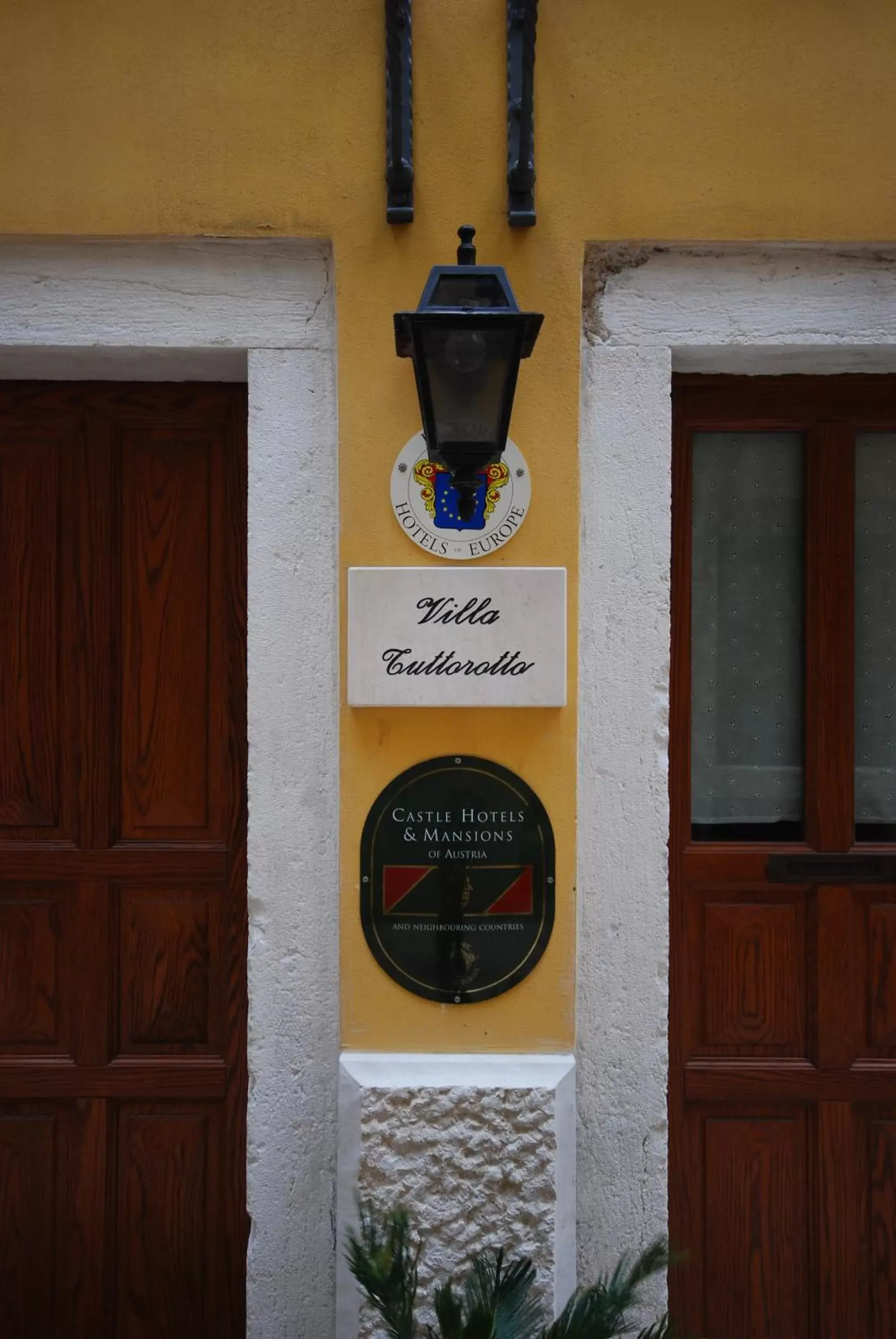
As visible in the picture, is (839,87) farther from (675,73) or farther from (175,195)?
(175,195)

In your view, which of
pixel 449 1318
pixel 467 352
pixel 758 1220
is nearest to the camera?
pixel 449 1318

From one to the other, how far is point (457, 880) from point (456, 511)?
89cm

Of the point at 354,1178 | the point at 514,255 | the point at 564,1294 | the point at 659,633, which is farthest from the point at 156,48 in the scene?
the point at 564,1294

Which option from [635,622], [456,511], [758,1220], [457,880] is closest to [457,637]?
[456,511]

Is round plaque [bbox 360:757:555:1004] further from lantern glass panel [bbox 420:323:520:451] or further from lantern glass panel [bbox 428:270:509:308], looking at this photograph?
lantern glass panel [bbox 428:270:509:308]

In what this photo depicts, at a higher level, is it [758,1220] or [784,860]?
[784,860]

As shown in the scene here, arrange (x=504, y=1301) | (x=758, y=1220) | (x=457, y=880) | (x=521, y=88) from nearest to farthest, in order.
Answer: (x=504, y=1301), (x=521, y=88), (x=457, y=880), (x=758, y=1220)

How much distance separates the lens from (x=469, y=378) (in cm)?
214

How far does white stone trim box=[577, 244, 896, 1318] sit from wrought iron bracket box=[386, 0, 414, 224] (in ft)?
1.61

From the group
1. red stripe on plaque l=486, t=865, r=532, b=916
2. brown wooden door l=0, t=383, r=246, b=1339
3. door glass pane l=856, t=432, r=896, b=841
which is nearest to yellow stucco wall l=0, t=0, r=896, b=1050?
red stripe on plaque l=486, t=865, r=532, b=916

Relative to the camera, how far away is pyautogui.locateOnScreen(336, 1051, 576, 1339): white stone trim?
2420 mm

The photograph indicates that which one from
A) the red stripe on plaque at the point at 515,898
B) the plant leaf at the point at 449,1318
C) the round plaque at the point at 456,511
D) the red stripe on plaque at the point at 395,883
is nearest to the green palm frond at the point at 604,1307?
the plant leaf at the point at 449,1318

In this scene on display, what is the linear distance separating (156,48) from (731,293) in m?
1.51

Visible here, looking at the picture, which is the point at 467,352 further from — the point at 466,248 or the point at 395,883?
the point at 395,883
